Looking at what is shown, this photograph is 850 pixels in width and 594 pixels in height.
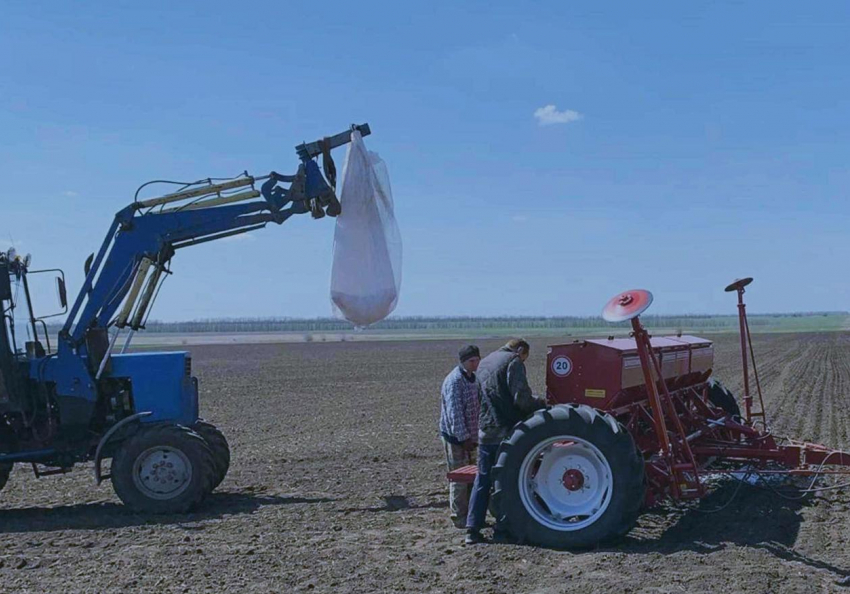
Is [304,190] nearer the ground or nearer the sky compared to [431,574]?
nearer the sky

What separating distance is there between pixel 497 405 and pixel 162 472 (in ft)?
11.7

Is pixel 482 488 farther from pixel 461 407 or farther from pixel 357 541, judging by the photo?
pixel 357 541

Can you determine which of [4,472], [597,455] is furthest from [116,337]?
[597,455]

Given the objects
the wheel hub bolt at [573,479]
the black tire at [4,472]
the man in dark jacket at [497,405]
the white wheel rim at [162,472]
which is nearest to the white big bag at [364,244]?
the man in dark jacket at [497,405]

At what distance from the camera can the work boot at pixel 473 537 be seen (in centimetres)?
739

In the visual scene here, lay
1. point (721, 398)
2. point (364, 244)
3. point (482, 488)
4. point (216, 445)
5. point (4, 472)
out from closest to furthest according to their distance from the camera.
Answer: point (482, 488) → point (364, 244) → point (4, 472) → point (216, 445) → point (721, 398)

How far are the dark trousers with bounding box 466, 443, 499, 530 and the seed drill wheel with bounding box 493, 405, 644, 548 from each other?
194 millimetres

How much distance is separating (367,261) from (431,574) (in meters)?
3.45

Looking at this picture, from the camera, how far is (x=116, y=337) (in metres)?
9.56

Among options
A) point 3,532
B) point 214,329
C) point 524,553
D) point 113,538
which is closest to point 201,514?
point 113,538

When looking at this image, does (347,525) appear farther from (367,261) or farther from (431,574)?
(367,261)

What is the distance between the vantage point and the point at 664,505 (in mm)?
8539

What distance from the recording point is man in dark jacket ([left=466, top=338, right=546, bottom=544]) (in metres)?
Result: 7.56

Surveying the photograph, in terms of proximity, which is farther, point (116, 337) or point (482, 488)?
point (116, 337)
